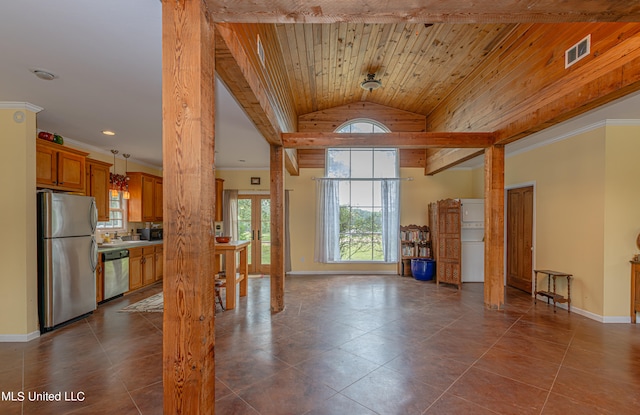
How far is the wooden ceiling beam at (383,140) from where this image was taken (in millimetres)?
4398

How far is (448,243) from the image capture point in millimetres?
6082

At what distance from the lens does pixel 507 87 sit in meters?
4.00

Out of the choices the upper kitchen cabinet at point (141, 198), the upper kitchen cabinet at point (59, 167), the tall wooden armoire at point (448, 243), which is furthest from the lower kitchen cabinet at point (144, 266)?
the tall wooden armoire at point (448, 243)

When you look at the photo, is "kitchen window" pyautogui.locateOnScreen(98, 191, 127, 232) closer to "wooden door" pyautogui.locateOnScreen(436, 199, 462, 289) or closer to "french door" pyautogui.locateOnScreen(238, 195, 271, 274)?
"french door" pyautogui.locateOnScreen(238, 195, 271, 274)

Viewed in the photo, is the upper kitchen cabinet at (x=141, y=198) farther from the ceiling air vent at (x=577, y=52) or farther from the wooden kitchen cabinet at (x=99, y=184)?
the ceiling air vent at (x=577, y=52)

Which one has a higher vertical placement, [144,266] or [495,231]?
[495,231]

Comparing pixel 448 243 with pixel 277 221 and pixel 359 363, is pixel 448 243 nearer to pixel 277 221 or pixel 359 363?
pixel 277 221

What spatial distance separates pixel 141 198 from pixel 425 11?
248 inches

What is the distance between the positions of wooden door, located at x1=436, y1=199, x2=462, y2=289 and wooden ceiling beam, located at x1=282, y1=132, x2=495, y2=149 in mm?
1856

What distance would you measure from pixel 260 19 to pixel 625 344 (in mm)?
4764

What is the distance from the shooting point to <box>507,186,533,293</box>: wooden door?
5277 mm

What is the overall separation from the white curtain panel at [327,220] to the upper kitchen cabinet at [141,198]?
369cm

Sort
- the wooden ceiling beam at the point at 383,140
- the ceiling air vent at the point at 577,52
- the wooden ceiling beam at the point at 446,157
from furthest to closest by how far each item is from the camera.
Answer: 1. the wooden ceiling beam at the point at 446,157
2. the wooden ceiling beam at the point at 383,140
3. the ceiling air vent at the point at 577,52

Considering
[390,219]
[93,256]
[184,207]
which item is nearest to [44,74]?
[184,207]
